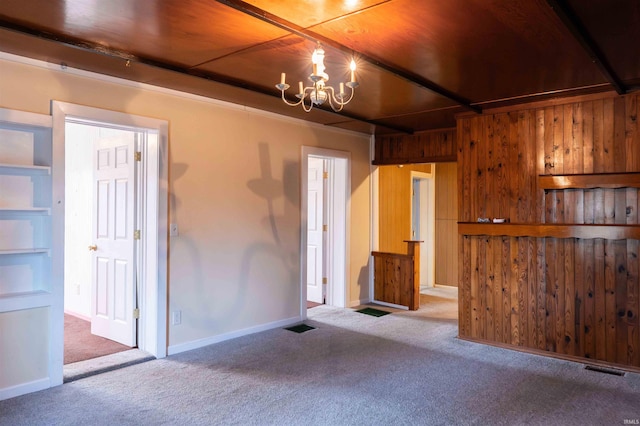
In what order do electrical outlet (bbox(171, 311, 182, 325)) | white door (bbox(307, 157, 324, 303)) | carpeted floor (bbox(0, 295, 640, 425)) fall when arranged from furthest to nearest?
white door (bbox(307, 157, 324, 303)) < electrical outlet (bbox(171, 311, 182, 325)) < carpeted floor (bbox(0, 295, 640, 425))

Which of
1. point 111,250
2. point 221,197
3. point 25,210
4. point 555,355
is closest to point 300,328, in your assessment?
point 221,197

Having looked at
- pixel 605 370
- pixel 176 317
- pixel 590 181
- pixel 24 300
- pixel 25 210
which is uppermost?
pixel 590 181

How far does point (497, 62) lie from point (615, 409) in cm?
246

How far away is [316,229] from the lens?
20.7 feet

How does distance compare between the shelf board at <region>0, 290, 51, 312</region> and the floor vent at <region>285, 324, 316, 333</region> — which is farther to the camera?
the floor vent at <region>285, 324, 316, 333</region>

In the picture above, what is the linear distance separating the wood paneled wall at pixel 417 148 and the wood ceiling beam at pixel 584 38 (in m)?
2.15

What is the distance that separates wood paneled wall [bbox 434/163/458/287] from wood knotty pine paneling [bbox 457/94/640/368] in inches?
122

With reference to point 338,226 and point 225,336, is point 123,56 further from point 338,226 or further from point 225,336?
point 338,226

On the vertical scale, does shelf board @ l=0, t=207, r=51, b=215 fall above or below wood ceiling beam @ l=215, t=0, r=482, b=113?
below

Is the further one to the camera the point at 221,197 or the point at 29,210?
the point at 221,197

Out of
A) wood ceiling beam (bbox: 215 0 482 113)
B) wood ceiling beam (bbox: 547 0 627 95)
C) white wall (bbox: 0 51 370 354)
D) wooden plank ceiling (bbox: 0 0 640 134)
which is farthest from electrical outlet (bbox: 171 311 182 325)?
wood ceiling beam (bbox: 547 0 627 95)

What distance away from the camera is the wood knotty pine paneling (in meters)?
3.77

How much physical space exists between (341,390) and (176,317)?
66.4 inches

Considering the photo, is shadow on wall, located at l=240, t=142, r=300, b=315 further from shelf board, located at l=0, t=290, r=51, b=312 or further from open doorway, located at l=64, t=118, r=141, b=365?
shelf board, located at l=0, t=290, r=51, b=312
